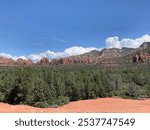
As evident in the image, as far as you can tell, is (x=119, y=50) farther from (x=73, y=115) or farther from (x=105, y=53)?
(x=73, y=115)

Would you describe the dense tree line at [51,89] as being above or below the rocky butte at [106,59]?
below

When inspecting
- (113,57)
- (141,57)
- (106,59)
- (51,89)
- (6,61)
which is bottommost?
(51,89)

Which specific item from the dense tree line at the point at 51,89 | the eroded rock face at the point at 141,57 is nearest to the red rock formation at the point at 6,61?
the eroded rock face at the point at 141,57

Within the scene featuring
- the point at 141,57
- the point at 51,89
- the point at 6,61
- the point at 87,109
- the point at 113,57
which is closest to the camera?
the point at 87,109

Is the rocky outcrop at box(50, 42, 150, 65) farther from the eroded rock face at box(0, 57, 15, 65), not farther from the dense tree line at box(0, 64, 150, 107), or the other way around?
the dense tree line at box(0, 64, 150, 107)

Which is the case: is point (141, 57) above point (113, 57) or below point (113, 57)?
below

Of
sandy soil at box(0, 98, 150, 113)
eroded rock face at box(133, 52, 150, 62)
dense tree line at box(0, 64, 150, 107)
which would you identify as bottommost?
sandy soil at box(0, 98, 150, 113)

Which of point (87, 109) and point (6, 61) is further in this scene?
point (6, 61)

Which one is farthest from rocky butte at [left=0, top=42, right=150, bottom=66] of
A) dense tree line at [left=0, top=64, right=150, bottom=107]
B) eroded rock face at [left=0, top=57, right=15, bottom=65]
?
dense tree line at [left=0, top=64, right=150, bottom=107]

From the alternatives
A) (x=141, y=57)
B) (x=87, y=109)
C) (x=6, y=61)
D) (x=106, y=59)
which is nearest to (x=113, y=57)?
(x=106, y=59)

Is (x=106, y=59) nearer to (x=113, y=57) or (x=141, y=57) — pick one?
(x=113, y=57)

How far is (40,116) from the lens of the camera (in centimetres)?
585

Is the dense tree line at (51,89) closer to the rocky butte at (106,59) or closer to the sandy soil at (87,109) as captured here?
the sandy soil at (87,109)

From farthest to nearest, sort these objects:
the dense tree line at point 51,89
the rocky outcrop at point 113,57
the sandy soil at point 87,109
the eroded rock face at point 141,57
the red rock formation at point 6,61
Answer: the red rock formation at point 6,61 < the rocky outcrop at point 113,57 < the eroded rock face at point 141,57 < the dense tree line at point 51,89 < the sandy soil at point 87,109
